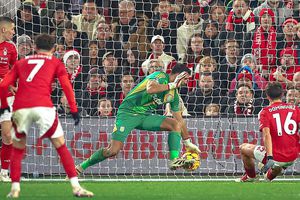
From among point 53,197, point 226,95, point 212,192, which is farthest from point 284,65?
point 53,197

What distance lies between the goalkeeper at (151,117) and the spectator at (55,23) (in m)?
3.36

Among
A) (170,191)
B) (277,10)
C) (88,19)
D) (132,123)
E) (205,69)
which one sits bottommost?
(170,191)

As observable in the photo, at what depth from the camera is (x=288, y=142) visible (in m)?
12.5

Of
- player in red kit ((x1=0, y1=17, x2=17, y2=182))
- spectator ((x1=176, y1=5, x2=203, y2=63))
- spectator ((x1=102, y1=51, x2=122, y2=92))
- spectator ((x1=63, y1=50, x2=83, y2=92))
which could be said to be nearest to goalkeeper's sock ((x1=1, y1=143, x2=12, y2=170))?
player in red kit ((x1=0, y1=17, x2=17, y2=182))

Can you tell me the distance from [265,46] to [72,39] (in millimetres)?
3500

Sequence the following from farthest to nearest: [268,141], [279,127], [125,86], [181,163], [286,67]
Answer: [286,67], [125,86], [181,163], [279,127], [268,141]

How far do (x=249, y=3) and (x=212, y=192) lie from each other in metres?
7.37

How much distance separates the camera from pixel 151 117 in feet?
43.3

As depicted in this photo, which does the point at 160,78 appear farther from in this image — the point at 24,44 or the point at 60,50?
the point at 60,50

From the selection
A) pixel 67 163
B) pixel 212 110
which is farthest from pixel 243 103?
pixel 67 163

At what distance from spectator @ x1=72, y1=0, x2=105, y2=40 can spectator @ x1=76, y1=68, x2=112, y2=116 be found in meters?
1.29

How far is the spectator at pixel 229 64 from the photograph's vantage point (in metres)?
16.1

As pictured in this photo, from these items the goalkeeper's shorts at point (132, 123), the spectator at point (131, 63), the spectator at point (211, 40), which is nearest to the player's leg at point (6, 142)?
the goalkeeper's shorts at point (132, 123)

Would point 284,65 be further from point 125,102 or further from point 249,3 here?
point 125,102
